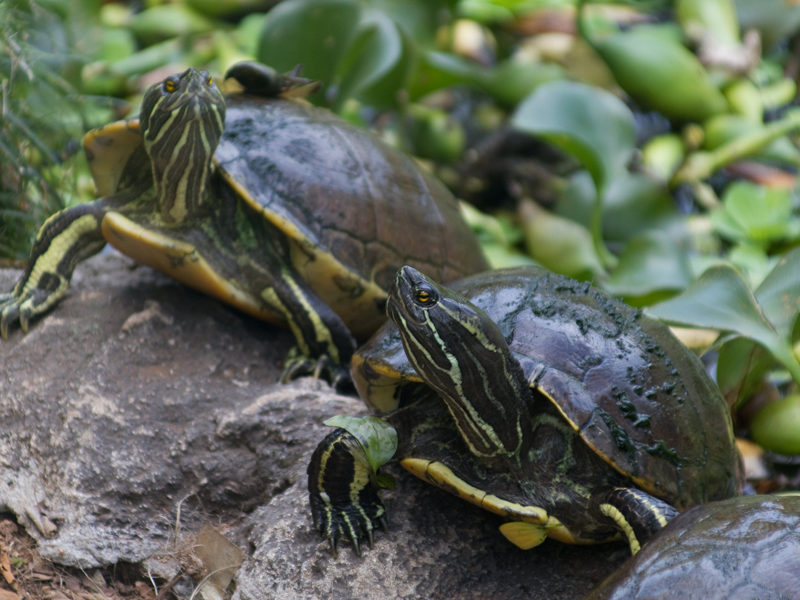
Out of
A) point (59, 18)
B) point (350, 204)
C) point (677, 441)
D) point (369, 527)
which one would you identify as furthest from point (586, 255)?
point (59, 18)

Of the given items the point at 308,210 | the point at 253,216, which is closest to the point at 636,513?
the point at 308,210

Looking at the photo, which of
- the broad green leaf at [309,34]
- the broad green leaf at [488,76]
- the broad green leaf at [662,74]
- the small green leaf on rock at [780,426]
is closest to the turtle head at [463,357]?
the small green leaf on rock at [780,426]

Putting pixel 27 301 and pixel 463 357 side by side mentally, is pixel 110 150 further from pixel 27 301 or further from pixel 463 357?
pixel 463 357

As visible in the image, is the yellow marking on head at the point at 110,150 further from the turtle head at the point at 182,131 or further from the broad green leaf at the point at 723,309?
the broad green leaf at the point at 723,309

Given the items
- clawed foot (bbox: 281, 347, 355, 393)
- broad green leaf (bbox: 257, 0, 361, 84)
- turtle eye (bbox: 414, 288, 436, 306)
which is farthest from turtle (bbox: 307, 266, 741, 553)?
broad green leaf (bbox: 257, 0, 361, 84)

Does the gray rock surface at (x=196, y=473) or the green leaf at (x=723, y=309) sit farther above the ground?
the green leaf at (x=723, y=309)
